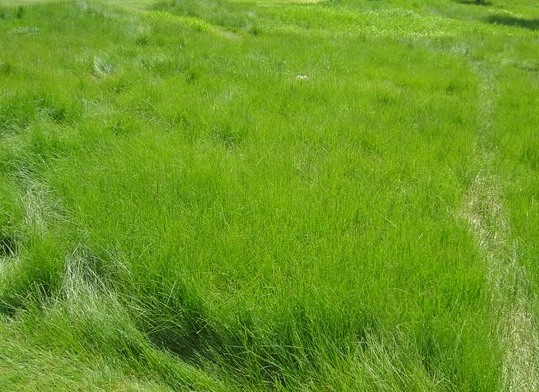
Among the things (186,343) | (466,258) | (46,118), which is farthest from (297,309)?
(46,118)

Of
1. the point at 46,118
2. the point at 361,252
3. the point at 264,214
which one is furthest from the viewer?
the point at 46,118

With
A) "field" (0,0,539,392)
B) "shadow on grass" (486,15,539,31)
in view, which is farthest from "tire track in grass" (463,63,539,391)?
"shadow on grass" (486,15,539,31)

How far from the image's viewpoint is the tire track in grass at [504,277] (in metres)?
2.32

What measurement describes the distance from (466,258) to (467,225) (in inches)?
22.5

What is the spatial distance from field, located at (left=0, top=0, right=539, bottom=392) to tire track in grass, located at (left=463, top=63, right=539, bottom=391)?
14 mm

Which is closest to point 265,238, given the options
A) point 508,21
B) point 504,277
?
point 504,277

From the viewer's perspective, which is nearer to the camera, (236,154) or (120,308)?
(120,308)

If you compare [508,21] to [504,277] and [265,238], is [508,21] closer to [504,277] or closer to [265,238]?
[504,277]

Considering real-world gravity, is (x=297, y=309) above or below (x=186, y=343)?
above

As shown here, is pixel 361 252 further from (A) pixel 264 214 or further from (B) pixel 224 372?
(B) pixel 224 372

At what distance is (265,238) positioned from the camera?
10.2 feet

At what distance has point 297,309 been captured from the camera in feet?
8.16

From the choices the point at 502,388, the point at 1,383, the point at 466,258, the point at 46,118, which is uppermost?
the point at 46,118

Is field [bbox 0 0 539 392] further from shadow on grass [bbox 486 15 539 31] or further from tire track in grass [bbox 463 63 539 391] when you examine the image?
shadow on grass [bbox 486 15 539 31]
